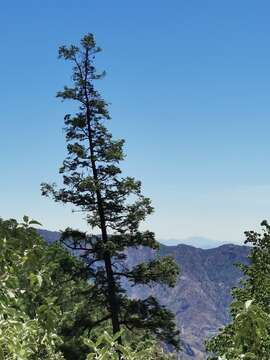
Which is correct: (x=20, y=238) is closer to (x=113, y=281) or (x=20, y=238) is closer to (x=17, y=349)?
(x=17, y=349)

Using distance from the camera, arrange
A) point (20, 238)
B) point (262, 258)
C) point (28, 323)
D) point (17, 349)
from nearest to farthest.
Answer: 1. point (17, 349)
2. point (28, 323)
3. point (20, 238)
4. point (262, 258)

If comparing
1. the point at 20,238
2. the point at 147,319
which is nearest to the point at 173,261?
the point at 147,319

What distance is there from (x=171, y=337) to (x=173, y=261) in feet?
12.3

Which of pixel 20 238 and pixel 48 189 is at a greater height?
pixel 48 189

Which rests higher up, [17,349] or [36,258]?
[36,258]

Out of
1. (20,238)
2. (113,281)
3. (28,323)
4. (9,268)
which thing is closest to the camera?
(28,323)

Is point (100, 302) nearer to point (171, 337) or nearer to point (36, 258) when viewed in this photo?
point (171, 337)

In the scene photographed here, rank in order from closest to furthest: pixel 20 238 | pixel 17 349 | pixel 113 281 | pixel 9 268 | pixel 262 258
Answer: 1. pixel 17 349
2. pixel 9 268
3. pixel 20 238
4. pixel 262 258
5. pixel 113 281

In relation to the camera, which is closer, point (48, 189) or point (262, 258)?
point (262, 258)

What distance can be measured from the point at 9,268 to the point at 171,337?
22.5 metres

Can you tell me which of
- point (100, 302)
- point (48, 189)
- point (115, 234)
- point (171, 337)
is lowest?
point (171, 337)

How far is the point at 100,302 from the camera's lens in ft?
88.7

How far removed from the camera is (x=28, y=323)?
Answer: 15.5ft

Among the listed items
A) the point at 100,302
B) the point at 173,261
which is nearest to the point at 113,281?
the point at 100,302
